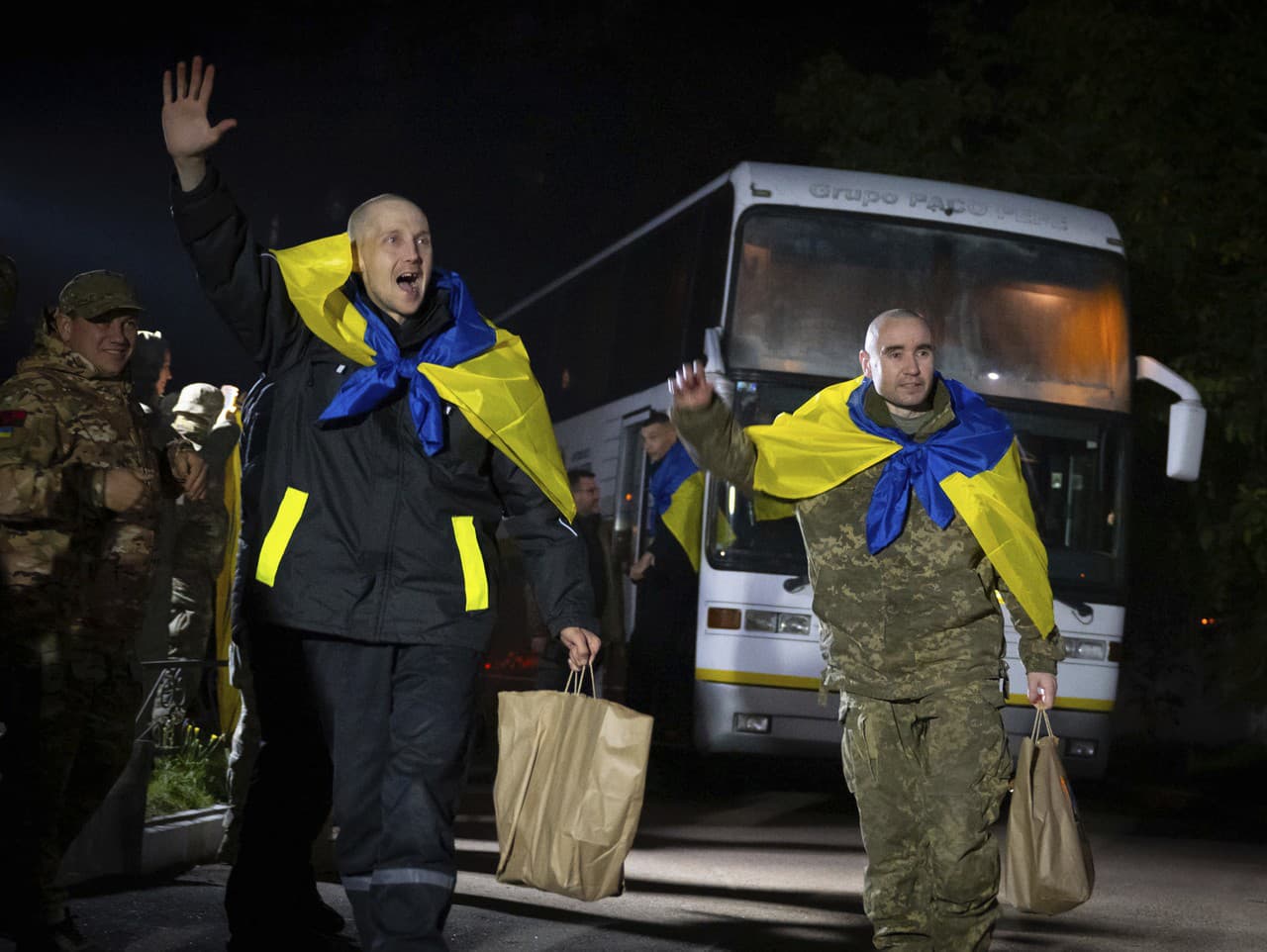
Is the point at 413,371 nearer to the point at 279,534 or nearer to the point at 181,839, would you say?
the point at 279,534

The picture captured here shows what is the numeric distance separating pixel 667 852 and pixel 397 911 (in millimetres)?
5018

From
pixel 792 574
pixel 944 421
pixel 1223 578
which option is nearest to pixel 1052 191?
pixel 1223 578

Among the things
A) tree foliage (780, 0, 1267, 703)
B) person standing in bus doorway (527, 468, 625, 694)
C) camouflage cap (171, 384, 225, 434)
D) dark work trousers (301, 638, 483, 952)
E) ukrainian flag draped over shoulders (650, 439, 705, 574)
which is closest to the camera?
dark work trousers (301, 638, 483, 952)

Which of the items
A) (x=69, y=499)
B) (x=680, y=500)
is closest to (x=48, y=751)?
(x=69, y=499)

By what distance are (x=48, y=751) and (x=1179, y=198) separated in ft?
45.1

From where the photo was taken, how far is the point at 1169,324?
17.2m

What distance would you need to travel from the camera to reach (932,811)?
5.72 metres

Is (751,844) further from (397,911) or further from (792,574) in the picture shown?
(397,911)

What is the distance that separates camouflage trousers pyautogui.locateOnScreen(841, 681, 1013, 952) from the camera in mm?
5633

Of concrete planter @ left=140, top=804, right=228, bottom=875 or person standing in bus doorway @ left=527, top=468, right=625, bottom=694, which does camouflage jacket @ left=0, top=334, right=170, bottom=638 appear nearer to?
concrete planter @ left=140, top=804, right=228, bottom=875

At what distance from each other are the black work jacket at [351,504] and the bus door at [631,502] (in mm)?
8623

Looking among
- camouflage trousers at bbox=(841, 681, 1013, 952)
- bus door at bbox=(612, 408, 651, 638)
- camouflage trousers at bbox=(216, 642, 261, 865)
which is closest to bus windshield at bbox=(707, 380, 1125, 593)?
bus door at bbox=(612, 408, 651, 638)

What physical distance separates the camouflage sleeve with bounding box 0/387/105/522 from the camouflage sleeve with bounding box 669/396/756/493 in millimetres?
1713

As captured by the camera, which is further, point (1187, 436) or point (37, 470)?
point (1187, 436)
